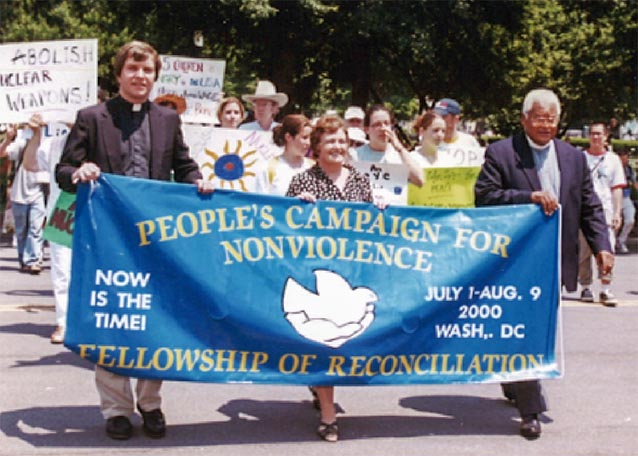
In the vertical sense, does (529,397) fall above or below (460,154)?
below

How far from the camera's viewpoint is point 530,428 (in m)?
6.05

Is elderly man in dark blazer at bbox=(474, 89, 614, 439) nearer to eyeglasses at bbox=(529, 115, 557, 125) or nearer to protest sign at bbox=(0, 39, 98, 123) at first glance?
eyeglasses at bbox=(529, 115, 557, 125)

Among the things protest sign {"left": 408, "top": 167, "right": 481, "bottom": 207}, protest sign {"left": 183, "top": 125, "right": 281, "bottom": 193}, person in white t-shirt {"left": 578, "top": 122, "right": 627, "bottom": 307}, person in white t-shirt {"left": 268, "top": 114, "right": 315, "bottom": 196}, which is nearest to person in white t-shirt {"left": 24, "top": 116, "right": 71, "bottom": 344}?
protest sign {"left": 183, "top": 125, "right": 281, "bottom": 193}

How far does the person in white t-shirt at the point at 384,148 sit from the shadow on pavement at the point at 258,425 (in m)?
1.98

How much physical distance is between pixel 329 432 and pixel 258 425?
0.50 meters

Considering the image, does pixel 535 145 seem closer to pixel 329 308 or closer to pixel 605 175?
pixel 329 308

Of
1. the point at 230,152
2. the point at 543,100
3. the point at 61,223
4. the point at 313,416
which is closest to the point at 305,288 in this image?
the point at 313,416

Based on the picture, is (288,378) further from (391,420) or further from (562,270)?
(562,270)

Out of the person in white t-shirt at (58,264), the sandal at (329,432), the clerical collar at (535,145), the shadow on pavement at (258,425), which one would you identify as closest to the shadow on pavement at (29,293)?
the person in white t-shirt at (58,264)

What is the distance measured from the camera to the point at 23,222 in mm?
13375

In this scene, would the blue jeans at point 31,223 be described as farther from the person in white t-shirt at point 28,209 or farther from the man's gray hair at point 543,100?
the man's gray hair at point 543,100

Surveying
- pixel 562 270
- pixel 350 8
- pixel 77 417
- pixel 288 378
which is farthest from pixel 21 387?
pixel 350 8

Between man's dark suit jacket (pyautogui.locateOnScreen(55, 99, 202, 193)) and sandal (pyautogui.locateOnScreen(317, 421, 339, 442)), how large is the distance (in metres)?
1.58

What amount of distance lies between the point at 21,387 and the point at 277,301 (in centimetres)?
217
